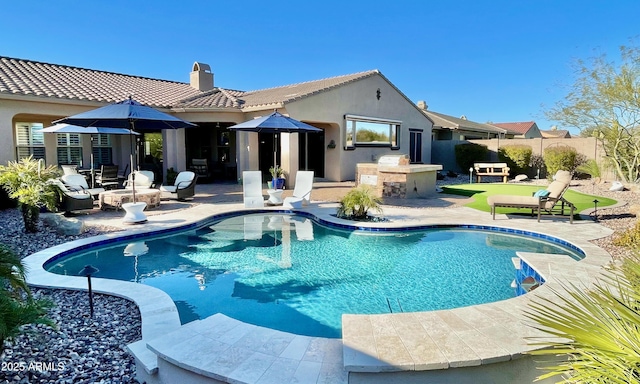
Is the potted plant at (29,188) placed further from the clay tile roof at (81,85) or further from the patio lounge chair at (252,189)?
the clay tile roof at (81,85)

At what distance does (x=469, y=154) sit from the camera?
2406cm

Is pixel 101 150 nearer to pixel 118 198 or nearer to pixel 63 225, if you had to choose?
pixel 118 198

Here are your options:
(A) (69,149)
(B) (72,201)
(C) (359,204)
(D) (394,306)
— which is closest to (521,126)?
(C) (359,204)

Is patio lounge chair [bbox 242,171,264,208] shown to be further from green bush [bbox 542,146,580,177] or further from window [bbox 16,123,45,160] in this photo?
green bush [bbox 542,146,580,177]

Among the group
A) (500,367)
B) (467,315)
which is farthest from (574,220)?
(500,367)

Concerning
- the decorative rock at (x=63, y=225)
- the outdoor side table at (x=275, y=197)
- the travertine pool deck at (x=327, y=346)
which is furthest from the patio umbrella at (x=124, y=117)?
the travertine pool deck at (x=327, y=346)

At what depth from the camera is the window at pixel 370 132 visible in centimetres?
1911

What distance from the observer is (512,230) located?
377 inches

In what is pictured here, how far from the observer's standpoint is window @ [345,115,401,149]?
62.7 feet

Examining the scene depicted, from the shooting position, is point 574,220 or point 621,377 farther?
point 574,220

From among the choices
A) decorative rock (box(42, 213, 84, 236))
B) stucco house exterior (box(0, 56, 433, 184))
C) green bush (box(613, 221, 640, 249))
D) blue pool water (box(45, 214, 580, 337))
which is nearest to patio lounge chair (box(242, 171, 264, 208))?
blue pool water (box(45, 214, 580, 337))

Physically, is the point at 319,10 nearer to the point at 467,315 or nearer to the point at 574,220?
the point at 574,220

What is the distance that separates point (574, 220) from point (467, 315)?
823 cm

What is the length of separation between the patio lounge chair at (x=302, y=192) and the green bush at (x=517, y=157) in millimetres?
15284
